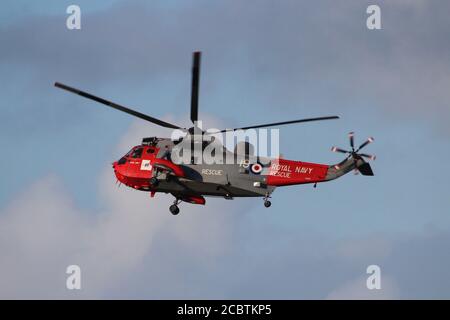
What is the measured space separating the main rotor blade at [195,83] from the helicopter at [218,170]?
0.07 metres

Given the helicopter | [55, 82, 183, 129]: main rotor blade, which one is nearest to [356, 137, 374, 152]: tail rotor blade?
the helicopter

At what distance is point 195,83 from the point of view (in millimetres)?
81188

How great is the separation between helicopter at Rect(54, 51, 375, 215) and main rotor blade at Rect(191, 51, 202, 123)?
7 cm

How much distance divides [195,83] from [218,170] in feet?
23.2

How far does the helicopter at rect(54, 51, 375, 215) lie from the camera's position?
3275 inches

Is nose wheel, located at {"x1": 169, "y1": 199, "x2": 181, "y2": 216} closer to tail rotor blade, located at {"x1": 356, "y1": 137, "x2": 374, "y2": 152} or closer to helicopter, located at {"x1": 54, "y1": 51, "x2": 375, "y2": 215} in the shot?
helicopter, located at {"x1": 54, "y1": 51, "x2": 375, "y2": 215}

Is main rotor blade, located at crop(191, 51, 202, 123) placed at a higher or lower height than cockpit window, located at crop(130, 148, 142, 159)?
higher

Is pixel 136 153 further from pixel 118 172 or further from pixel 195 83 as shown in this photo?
pixel 195 83

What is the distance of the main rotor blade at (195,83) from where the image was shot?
260 feet

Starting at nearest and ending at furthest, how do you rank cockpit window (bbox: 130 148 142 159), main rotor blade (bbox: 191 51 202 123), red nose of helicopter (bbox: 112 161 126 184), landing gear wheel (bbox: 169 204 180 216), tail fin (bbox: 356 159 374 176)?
main rotor blade (bbox: 191 51 202 123) → tail fin (bbox: 356 159 374 176) → cockpit window (bbox: 130 148 142 159) → red nose of helicopter (bbox: 112 161 126 184) → landing gear wheel (bbox: 169 204 180 216)

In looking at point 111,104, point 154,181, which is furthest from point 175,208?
point 111,104
